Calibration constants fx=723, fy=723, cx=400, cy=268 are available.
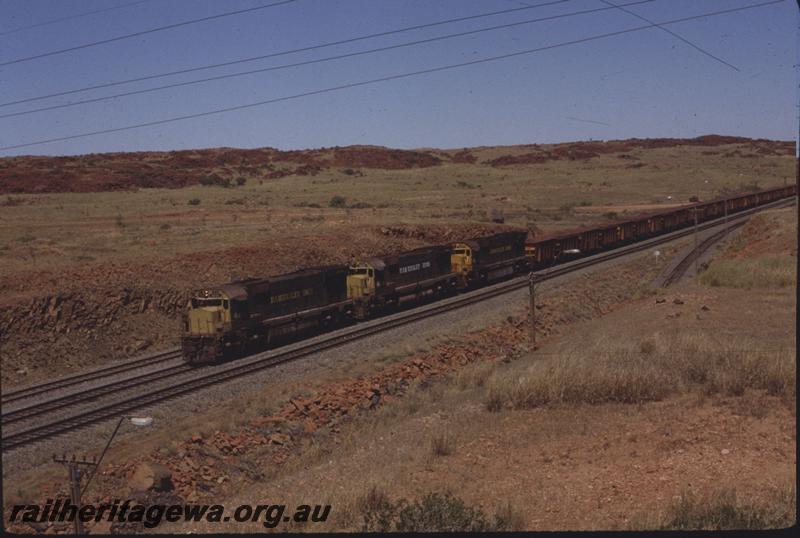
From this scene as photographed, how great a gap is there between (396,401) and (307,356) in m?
6.08

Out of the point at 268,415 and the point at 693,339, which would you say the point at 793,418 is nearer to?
the point at 693,339

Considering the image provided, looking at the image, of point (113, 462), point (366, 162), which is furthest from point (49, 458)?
point (366, 162)

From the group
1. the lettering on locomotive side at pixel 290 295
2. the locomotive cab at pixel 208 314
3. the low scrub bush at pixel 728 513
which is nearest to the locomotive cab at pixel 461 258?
the lettering on locomotive side at pixel 290 295

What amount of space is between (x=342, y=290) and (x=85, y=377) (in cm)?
1473

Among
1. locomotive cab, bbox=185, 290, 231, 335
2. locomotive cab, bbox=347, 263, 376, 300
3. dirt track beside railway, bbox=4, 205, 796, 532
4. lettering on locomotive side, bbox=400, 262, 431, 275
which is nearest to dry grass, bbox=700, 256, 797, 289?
dirt track beside railway, bbox=4, 205, 796, 532

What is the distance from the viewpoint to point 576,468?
15.2m

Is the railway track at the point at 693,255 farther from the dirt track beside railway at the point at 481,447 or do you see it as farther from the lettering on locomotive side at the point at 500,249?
the dirt track beside railway at the point at 481,447

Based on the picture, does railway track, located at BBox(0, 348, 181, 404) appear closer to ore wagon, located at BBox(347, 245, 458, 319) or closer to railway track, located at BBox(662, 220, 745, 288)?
ore wagon, located at BBox(347, 245, 458, 319)

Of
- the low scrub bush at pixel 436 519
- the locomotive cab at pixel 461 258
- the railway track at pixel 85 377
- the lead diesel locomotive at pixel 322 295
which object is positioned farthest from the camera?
the locomotive cab at pixel 461 258

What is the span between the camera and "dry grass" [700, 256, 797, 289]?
38.0 meters

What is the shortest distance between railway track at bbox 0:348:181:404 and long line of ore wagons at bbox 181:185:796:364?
1.27 metres

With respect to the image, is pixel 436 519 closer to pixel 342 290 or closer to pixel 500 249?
pixel 342 290

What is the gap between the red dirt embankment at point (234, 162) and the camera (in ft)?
203

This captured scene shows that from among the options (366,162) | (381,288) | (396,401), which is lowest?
(396,401)
